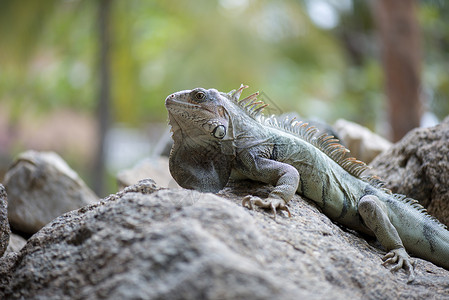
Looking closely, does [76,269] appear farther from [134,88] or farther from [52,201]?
[134,88]

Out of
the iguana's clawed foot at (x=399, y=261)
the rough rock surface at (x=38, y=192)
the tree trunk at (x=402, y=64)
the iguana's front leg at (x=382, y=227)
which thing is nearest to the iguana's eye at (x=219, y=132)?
the iguana's front leg at (x=382, y=227)

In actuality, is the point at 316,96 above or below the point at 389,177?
above

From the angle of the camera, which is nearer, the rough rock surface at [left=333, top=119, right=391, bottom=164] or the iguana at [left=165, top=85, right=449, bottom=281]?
the iguana at [left=165, top=85, right=449, bottom=281]

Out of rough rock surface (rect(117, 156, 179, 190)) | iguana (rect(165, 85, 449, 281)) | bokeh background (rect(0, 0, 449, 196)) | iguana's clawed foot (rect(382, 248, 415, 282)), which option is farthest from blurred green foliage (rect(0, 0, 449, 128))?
iguana's clawed foot (rect(382, 248, 415, 282))

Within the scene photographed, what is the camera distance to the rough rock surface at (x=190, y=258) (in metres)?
2.33

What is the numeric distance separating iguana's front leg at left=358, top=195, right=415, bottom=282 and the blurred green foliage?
9.34m

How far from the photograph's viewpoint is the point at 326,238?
3.28m

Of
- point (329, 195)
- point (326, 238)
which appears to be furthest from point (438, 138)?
point (326, 238)

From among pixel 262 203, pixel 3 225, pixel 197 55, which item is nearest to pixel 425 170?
pixel 262 203

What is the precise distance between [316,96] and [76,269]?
18648 millimetres

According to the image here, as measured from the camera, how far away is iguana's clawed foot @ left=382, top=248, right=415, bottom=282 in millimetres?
3525

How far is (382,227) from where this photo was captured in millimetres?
3930

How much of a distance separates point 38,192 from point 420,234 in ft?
12.7

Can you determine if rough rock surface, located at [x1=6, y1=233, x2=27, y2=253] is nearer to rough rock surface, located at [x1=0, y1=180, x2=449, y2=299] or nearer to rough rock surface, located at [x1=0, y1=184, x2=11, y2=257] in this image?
rough rock surface, located at [x1=0, y1=184, x2=11, y2=257]
